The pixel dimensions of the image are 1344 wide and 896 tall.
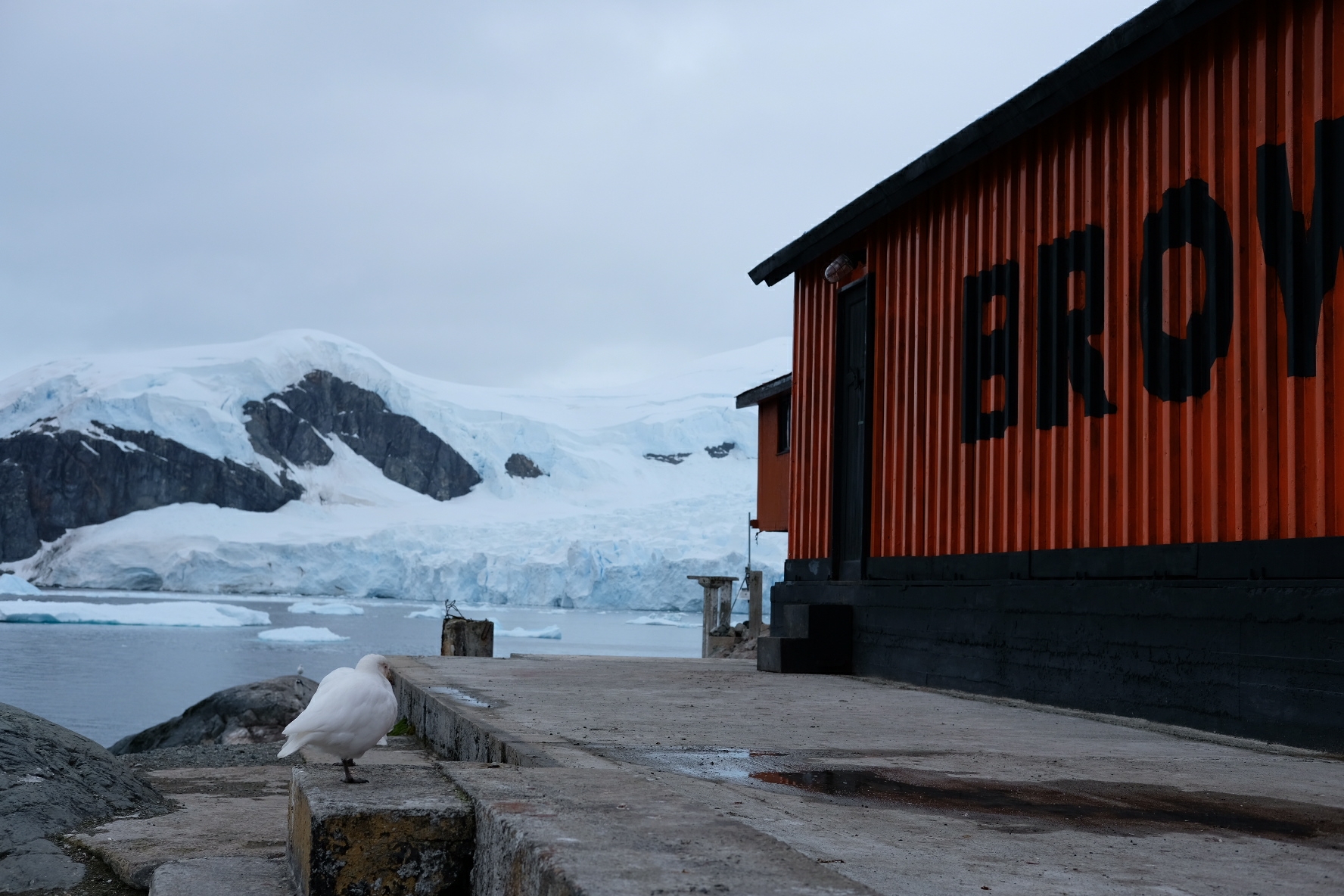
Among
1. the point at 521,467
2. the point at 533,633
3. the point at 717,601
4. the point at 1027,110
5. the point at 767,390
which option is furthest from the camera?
the point at 521,467

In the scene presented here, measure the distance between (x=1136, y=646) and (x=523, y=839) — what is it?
196 inches

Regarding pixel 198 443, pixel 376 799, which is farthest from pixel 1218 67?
pixel 198 443

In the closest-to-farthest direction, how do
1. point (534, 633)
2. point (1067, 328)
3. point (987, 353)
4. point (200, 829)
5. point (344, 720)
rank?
point (344, 720) < point (200, 829) < point (1067, 328) < point (987, 353) < point (534, 633)

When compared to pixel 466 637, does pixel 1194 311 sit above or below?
above

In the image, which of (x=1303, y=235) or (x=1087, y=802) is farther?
(x=1303, y=235)

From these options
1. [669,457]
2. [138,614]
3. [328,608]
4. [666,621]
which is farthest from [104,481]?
[666,621]

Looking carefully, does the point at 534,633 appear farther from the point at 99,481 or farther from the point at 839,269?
the point at 99,481

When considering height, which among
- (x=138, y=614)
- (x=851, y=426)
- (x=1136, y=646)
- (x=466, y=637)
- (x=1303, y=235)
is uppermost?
(x=1303, y=235)

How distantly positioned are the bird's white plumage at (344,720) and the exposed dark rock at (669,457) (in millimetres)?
73255

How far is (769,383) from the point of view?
59.7 feet

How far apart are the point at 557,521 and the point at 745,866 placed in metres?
56.9

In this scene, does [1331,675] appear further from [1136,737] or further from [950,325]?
[950,325]

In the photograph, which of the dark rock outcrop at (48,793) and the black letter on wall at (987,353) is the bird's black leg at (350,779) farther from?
the black letter on wall at (987,353)

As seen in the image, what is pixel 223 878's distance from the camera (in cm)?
324
